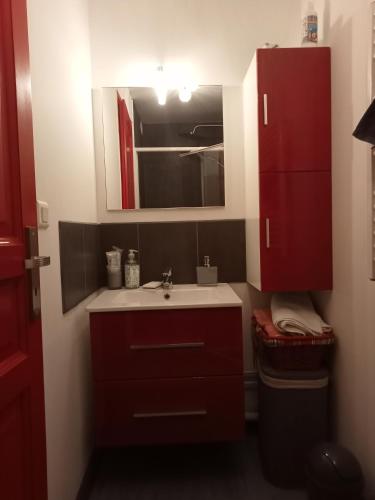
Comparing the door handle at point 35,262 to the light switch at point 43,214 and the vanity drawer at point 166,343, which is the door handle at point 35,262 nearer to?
the light switch at point 43,214

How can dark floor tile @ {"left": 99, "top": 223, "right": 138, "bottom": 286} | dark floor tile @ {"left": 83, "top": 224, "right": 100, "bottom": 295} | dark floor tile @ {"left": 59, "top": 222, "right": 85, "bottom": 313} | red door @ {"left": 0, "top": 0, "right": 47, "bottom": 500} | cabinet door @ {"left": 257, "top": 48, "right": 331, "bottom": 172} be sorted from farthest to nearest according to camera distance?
dark floor tile @ {"left": 99, "top": 223, "right": 138, "bottom": 286}
dark floor tile @ {"left": 83, "top": 224, "right": 100, "bottom": 295}
cabinet door @ {"left": 257, "top": 48, "right": 331, "bottom": 172}
dark floor tile @ {"left": 59, "top": 222, "right": 85, "bottom": 313}
red door @ {"left": 0, "top": 0, "right": 47, "bottom": 500}

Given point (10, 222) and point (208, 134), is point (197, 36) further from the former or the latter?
point (10, 222)

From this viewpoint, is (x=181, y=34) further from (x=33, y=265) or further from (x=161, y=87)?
(x=33, y=265)

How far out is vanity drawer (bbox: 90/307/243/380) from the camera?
127cm

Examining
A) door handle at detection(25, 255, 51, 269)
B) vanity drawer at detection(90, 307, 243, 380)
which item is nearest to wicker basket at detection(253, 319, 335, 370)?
vanity drawer at detection(90, 307, 243, 380)

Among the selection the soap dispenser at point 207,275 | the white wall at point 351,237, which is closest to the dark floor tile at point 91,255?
the soap dispenser at point 207,275

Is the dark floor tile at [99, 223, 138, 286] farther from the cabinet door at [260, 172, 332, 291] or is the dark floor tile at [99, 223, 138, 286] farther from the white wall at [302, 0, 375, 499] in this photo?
the white wall at [302, 0, 375, 499]

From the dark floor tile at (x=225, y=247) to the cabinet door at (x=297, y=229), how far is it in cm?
38

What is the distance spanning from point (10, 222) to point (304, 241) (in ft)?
3.70

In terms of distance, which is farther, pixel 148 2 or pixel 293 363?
pixel 148 2

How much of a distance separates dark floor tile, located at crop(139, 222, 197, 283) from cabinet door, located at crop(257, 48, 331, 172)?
23.4 inches

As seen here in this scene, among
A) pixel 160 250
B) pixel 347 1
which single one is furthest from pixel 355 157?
pixel 160 250

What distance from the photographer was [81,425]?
134 centimetres

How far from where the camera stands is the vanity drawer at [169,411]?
1.28 metres
